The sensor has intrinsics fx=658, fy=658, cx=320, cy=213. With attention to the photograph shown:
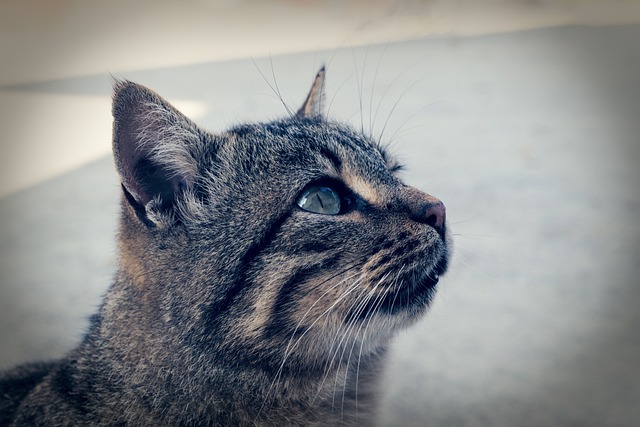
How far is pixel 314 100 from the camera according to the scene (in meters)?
2.25

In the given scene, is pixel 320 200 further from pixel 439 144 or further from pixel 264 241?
pixel 439 144

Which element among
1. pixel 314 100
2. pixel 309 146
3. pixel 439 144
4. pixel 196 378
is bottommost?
pixel 196 378

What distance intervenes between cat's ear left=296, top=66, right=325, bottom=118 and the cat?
0.25 metres

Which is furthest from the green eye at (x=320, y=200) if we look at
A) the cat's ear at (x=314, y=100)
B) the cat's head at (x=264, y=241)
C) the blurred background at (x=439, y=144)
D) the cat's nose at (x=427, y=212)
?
the blurred background at (x=439, y=144)

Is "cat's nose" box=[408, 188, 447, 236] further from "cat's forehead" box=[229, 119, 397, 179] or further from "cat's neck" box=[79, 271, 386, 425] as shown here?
"cat's neck" box=[79, 271, 386, 425]

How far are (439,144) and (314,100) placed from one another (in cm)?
123

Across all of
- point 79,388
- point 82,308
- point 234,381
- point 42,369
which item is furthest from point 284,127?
point 82,308

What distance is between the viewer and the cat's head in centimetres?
177

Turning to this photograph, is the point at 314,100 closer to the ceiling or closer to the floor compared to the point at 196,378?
closer to the ceiling

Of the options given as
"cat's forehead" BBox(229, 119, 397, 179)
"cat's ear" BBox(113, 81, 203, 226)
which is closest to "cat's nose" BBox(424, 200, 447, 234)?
"cat's forehead" BBox(229, 119, 397, 179)

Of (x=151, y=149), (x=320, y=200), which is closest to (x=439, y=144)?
(x=320, y=200)

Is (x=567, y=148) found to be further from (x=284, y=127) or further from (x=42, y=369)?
(x=42, y=369)

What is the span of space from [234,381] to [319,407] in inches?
12.7

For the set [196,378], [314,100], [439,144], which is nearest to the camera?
[196,378]
